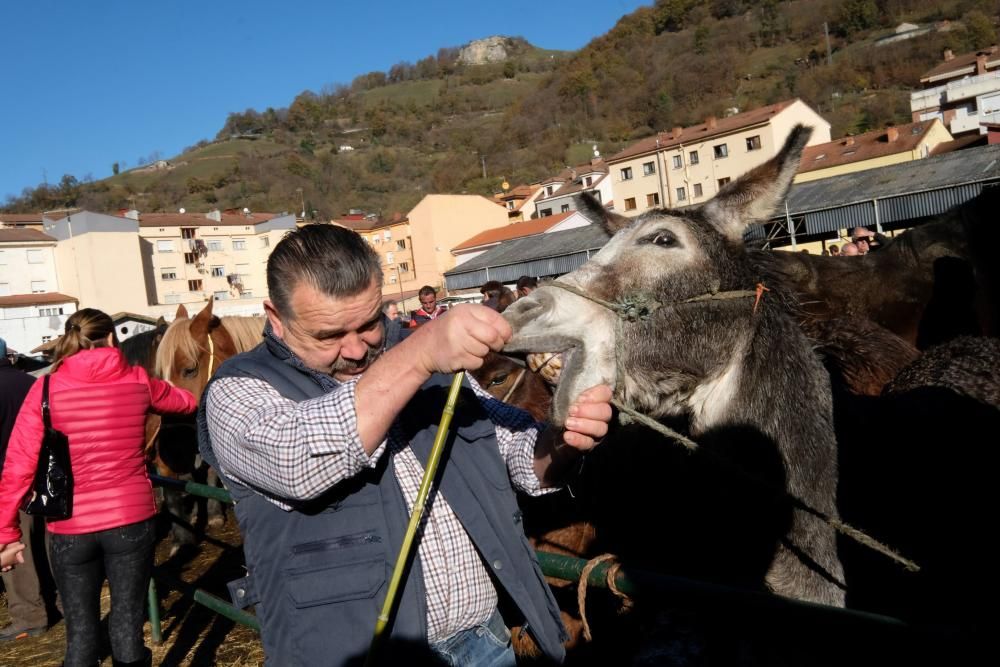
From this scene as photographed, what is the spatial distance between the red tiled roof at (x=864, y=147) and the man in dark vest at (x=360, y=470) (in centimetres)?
4963

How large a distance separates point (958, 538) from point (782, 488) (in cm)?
62

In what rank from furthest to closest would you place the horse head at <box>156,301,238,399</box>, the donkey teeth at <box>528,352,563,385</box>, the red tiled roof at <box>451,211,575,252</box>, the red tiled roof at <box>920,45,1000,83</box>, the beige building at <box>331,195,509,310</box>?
the beige building at <box>331,195,509,310</box>, the red tiled roof at <box>920,45,1000,83</box>, the red tiled roof at <box>451,211,575,252</box>, the horse head at <box>156,301,238,399</box>, the donkey teeth at <box>528,352,563,385</box>

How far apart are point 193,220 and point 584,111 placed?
240 feet

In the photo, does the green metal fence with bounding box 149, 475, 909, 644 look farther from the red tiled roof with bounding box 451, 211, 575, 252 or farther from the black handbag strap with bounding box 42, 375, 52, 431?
the red tiled roof with bounding box 451, 211, 575, 252

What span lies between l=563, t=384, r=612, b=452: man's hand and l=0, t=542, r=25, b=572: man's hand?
3.12 meters

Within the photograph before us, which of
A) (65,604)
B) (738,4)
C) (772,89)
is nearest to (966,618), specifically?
(65,604)

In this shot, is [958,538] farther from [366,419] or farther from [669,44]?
[669,44]

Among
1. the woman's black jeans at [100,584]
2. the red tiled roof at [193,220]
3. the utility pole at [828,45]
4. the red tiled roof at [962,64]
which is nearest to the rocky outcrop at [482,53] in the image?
the utility pole at [828,45]

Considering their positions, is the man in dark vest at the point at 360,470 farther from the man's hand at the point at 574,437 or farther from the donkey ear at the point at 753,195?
the donkey ear at the point at 753,195

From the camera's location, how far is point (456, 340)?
168 cm

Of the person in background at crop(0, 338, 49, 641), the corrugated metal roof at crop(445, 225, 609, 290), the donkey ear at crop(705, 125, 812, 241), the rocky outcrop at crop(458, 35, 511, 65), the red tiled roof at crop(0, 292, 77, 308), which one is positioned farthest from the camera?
the rocky outcrop at crop(458, 35, 511, 65)

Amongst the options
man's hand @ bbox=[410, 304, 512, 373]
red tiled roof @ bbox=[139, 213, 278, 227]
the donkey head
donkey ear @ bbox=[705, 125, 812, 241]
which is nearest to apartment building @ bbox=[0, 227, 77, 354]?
red tiled roof @ bbox=[139, 213, 278, 227]

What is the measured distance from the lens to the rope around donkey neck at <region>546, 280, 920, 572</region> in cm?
210

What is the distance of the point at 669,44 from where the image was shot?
123 metres
